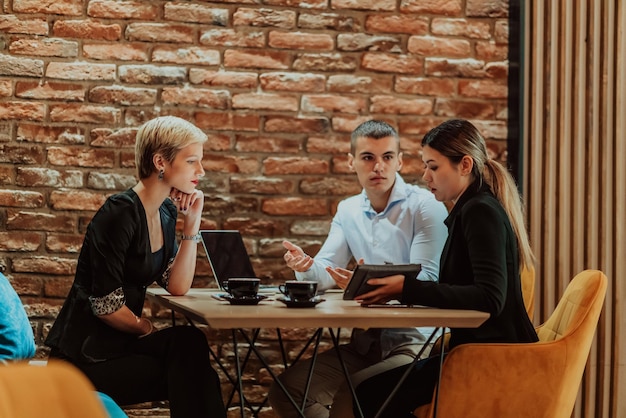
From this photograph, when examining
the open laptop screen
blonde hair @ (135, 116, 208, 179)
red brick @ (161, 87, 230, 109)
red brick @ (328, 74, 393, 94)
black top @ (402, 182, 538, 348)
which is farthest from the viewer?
red brick @ (328, 74, 393, 94)

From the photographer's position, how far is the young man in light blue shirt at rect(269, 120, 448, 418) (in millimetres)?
3062

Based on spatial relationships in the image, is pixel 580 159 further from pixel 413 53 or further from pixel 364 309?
pixel 364 309

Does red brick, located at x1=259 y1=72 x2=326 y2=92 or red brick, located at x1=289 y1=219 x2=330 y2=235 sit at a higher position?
red brick, located at x1=259 y1=72 x2=326 y2=92

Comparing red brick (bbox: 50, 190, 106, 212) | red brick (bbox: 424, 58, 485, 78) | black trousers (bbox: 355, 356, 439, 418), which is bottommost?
black trousers (bbox: 355, 356, 439, 418)

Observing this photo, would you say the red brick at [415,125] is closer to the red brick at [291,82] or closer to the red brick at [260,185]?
the red brick at [291,82]

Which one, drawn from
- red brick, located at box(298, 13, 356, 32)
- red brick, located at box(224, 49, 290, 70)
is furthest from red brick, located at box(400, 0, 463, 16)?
red brick, located at box(224, 49, 290, 70)

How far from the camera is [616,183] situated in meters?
3.91

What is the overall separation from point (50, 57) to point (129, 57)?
328mm

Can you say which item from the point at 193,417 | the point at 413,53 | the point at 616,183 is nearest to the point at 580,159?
the point at 616,183

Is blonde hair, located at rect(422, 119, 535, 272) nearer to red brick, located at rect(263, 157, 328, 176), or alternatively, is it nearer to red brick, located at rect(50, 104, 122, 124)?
red brick, located at rect(263, 157, 328, 176)

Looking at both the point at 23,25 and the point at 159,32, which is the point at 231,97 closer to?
the point at 159,32

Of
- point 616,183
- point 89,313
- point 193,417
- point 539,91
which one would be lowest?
point 193,417

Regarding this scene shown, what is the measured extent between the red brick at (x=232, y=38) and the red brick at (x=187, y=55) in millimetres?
40

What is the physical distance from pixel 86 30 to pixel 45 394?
283cm
